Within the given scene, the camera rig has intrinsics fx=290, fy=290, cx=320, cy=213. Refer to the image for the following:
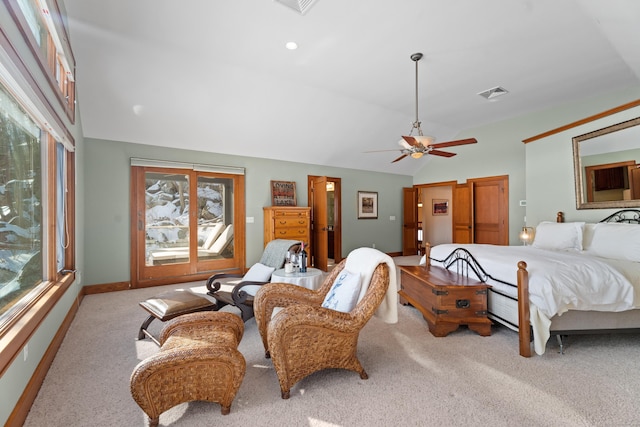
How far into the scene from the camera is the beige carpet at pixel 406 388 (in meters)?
1.75

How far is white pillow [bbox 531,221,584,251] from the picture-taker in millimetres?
3779

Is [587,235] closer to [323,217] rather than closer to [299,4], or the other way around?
[323,217]

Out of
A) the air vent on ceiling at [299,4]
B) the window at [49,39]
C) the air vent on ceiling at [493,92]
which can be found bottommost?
the window at [49,39]

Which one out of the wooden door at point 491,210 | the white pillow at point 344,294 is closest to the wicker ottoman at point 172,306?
the white pillow at point 344,294

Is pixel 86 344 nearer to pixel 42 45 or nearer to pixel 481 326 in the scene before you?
pixel 42 45

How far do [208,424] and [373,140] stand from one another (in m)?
5.97

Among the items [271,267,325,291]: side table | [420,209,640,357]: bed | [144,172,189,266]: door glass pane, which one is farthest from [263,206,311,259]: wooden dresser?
[420,209,640,357]: bed

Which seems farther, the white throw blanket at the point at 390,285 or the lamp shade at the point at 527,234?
the lamp shade at the point at 527,234

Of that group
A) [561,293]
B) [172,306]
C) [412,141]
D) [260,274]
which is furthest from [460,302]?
[172,306]

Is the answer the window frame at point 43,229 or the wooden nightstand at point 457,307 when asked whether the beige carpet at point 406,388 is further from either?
the window frame at point 43,229

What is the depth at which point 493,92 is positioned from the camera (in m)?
4.71

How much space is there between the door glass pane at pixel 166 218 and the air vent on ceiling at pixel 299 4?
363 centimetres

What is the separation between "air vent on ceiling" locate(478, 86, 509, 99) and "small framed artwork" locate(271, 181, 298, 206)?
12.8 ft

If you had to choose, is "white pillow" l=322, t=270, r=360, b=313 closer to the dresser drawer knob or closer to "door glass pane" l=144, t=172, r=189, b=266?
the dresser drawer knob
